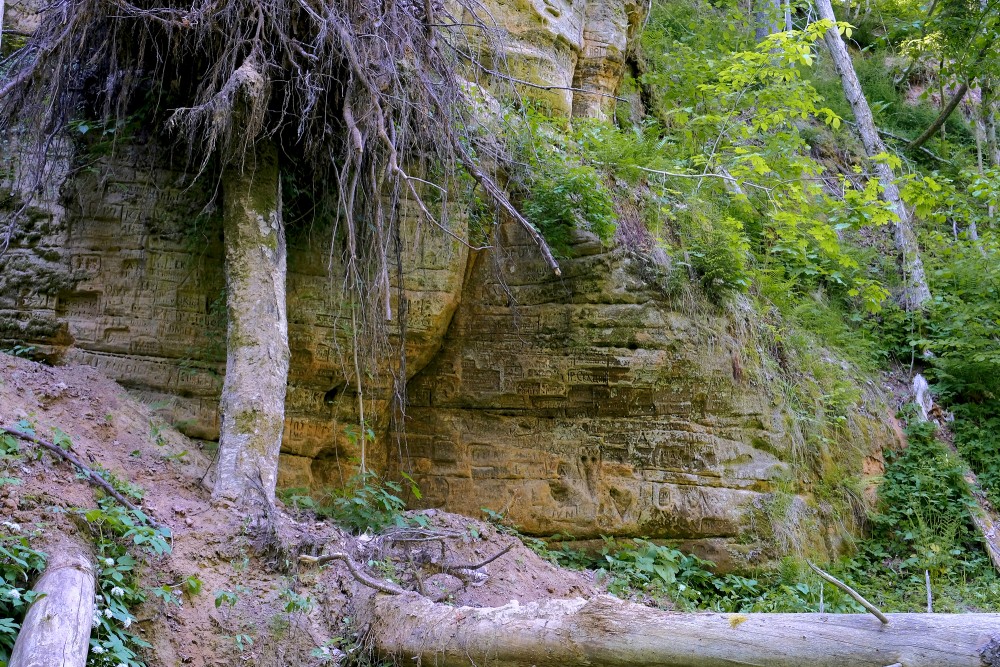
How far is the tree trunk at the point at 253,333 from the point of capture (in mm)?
5449

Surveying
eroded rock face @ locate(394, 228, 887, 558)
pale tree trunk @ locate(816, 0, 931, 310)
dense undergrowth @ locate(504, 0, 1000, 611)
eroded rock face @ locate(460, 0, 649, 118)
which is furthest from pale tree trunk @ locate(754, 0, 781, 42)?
eroded rock face @ locate(394, 228, 887, 558)

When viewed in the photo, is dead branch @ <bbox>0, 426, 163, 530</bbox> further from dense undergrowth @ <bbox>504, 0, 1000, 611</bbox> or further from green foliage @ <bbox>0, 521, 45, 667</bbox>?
dense undergrowth @ <bbox>504, 0, 1000, 611</bbox>

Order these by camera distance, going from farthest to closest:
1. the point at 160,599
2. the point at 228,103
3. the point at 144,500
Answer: the point at 228,103
the point at 144,500
the point at 160,599

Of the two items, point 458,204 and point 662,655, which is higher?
point 458,204

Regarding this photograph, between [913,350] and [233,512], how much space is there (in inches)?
338

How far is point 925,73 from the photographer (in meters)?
16.3

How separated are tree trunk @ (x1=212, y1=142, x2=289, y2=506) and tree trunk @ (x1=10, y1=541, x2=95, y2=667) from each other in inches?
57.0

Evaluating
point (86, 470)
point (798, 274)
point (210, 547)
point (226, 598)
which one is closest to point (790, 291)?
point (798, 274)

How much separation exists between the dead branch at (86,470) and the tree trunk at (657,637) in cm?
144

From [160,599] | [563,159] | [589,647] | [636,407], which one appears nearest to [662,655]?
[589,647]

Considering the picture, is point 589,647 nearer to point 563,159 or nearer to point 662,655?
point 662,655

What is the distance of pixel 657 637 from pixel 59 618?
2.60 meters

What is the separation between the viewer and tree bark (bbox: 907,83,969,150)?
1170cm

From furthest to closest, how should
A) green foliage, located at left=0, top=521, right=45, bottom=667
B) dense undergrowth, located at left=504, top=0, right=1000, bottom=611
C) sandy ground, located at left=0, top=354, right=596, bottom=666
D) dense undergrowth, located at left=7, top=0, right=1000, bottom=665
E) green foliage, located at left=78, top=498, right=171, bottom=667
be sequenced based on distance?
dense undergrowth, located at left=504, top=0, right=1000, bottom=611 < dense undergrowth, located at left=7, top=0, right=1000, bottom=665 < sandy ground, located at left=0, top=354, right=596, bottom=666 < green foliage, located at left=78, top=498, right=171, bottom=667 < green foliage, located at left=0, top=521, right=45, bottom=667
